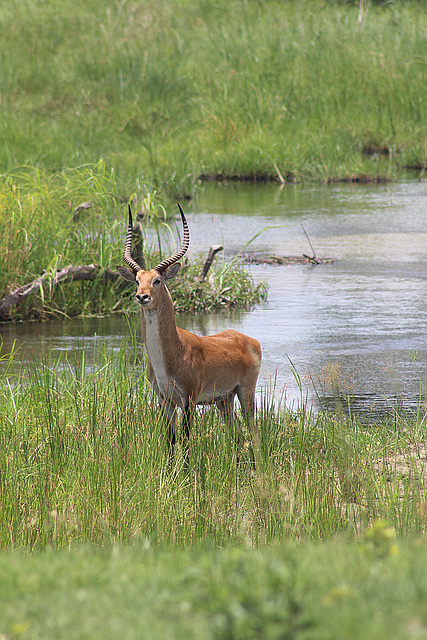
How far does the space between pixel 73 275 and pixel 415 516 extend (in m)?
7.04

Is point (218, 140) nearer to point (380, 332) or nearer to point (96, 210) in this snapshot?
point (96, 210)

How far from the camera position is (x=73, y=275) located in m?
10.8

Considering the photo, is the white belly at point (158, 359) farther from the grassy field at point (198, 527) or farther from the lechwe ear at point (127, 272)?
the lechwe ear at point (127, 272)

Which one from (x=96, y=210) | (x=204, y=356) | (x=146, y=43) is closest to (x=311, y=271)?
(x=96, y=210)

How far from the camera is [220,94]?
27.5 metres

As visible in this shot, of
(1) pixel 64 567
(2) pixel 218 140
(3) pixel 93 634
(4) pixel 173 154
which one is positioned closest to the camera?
(3) pixel 93 634

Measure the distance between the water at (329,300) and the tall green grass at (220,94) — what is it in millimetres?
2268

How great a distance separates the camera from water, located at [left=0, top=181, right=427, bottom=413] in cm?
872

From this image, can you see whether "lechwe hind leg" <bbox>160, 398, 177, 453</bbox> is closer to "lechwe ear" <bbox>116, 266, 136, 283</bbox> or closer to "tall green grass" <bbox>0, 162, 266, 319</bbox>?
"lechwe ear" <bbox>116, 266, 136, 283</bbox>

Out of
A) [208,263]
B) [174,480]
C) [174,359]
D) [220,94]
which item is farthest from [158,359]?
[220,94]

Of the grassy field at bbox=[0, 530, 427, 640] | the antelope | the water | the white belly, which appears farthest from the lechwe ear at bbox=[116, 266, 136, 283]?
the grassy field at bbox=[0, 530, 427, 640]

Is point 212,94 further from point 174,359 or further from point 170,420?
point 170,420

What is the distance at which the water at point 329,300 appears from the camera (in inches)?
343

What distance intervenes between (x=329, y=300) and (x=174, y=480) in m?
6.96
